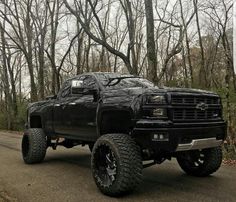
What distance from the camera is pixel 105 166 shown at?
6.66 metres

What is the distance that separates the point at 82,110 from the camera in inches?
310

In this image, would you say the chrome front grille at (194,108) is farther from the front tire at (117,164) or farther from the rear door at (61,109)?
the rear door at (61,109)

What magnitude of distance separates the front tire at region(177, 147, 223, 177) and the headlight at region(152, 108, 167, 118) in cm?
148

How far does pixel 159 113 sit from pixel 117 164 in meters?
1.04

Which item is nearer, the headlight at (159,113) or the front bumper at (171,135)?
the front bumper at (171,135)

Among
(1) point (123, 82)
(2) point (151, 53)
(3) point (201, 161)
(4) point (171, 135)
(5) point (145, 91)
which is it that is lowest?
(3) point (201, 161)

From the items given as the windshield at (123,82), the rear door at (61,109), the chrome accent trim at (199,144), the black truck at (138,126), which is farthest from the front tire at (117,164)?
the rear door at (61,109)

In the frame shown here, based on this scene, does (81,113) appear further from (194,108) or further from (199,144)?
(199,144)

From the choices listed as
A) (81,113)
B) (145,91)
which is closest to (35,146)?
(81,113)

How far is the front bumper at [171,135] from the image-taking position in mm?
5984

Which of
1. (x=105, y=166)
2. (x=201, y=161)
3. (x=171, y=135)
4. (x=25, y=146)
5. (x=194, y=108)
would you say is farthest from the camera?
(x=25, y=146)

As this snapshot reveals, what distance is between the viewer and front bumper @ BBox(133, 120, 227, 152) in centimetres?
598

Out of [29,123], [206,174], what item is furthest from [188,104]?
[29,123]

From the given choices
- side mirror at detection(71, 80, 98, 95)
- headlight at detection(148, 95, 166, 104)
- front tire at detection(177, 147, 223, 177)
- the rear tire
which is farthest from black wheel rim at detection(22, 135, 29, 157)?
headlight at detection(148, 95, 166, 104)
